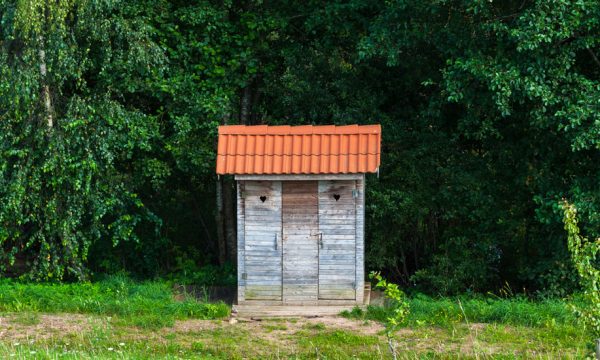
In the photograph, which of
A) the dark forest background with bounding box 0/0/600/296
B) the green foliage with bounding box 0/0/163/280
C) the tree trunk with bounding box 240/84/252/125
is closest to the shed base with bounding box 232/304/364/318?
the dark forest background with bounding box 0/0/600/296

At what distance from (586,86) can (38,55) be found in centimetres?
772

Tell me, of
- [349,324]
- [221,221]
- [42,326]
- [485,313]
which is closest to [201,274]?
[221,221]

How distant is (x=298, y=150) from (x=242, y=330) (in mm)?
2515

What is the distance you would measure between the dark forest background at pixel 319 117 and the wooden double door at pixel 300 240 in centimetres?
144

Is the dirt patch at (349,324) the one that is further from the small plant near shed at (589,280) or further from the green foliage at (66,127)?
the small plant near shed at (589,280)

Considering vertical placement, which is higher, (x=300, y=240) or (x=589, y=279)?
(x=300, y=240)

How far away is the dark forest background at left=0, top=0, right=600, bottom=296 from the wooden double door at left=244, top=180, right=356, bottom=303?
1435 mm

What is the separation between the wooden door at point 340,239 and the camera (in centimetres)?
1196

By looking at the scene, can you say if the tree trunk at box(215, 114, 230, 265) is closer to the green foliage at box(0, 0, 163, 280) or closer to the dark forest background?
the dark forest background

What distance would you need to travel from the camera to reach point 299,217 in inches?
473

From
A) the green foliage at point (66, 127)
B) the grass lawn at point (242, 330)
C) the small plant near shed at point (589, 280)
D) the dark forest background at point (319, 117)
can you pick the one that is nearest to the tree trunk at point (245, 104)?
the dark forest background at point (319, 117)

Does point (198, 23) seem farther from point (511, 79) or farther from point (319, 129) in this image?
point (511, 79)

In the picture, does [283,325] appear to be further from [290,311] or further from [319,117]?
[319,117]

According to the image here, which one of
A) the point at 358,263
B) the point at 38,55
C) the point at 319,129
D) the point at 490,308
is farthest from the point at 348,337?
the point at 38,55
